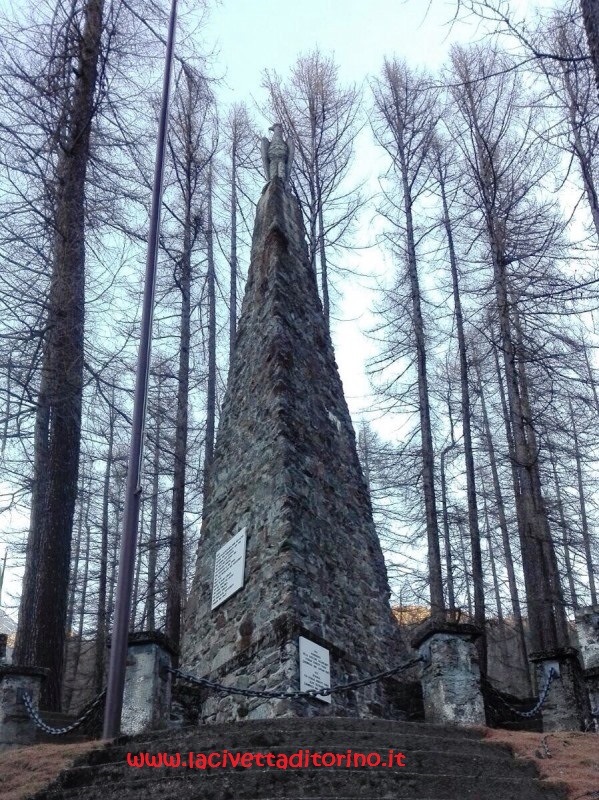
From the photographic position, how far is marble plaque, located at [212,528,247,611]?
9.38m

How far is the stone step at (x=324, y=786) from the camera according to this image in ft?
16.7

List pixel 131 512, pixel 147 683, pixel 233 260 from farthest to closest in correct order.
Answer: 1. pixel 233 260
2. pixel 147 683
3. pixel 131 512

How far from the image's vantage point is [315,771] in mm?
5238

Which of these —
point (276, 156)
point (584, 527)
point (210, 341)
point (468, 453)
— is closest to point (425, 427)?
point (468, 453)

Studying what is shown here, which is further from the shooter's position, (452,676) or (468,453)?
(468,453)

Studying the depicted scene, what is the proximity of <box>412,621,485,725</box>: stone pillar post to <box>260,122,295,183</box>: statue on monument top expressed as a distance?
27.5 feet

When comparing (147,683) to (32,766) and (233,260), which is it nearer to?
(32,766)

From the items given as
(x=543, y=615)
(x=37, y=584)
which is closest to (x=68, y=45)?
(x=37, y=584)

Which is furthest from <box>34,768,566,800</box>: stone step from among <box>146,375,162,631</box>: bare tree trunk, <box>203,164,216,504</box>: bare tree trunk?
<box>203,164,216,504</box>: bare tree trunk

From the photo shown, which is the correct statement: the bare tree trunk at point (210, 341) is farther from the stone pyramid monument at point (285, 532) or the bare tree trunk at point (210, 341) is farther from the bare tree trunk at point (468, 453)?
the bare tree trunk at point (468, 453)

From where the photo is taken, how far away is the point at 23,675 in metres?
7.83

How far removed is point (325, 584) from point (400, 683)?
1.34 meters


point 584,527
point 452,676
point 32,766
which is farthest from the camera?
point 584,527

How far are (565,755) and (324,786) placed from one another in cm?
205
